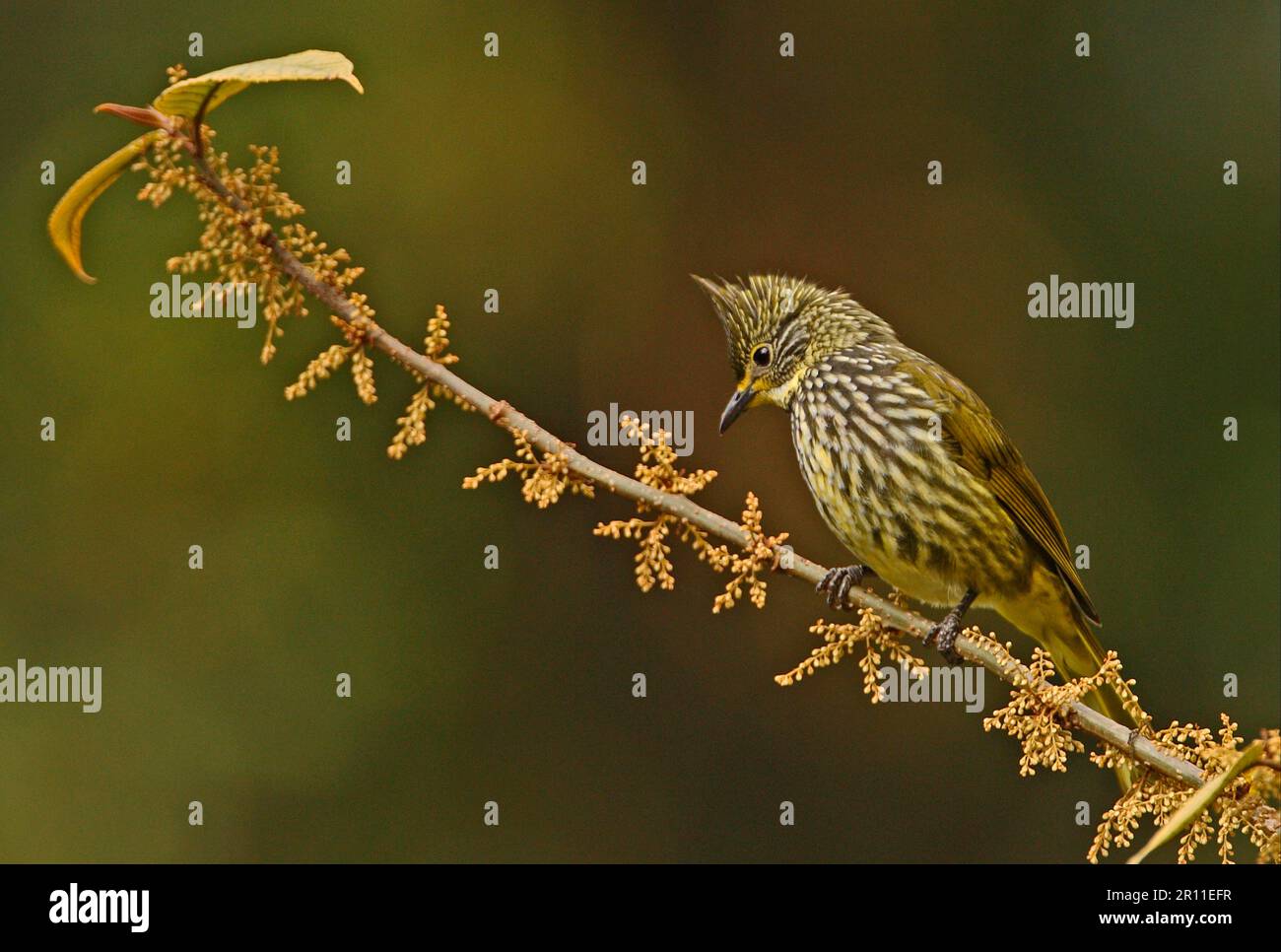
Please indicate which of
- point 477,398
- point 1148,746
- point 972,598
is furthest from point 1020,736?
point 972,598

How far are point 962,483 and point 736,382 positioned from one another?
60 cm

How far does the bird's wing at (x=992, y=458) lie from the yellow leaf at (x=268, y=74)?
2.10 m

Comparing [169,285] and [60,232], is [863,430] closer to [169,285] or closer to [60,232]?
[60,232]

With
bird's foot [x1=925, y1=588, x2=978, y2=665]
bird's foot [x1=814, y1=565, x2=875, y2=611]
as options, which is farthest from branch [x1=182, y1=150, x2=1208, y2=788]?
bird's foot [x1=925, y1=588, x2=978, y2=665]

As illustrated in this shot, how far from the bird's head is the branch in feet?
3.90

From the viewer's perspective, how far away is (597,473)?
218 cm

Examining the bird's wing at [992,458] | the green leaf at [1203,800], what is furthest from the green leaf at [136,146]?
the bird's wing at [992,458]

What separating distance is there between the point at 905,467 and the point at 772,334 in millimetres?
455

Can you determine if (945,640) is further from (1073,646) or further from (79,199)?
(79,199)

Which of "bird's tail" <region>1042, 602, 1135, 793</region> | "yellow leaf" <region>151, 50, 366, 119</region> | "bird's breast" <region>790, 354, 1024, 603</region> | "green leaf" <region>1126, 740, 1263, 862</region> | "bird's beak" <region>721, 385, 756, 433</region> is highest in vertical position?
"yellow leaf" <region>151, 50, 366, 119</region>

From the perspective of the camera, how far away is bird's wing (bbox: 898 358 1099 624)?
3465mm

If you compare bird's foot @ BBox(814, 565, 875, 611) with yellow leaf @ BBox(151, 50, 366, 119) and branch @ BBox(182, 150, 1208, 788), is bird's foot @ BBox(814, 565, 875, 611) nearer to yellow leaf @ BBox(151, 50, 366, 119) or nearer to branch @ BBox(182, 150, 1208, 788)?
branch @ BBox(182, 150, 1208, 788)

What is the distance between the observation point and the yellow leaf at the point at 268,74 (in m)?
1.62

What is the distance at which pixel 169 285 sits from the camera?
6016 mm
